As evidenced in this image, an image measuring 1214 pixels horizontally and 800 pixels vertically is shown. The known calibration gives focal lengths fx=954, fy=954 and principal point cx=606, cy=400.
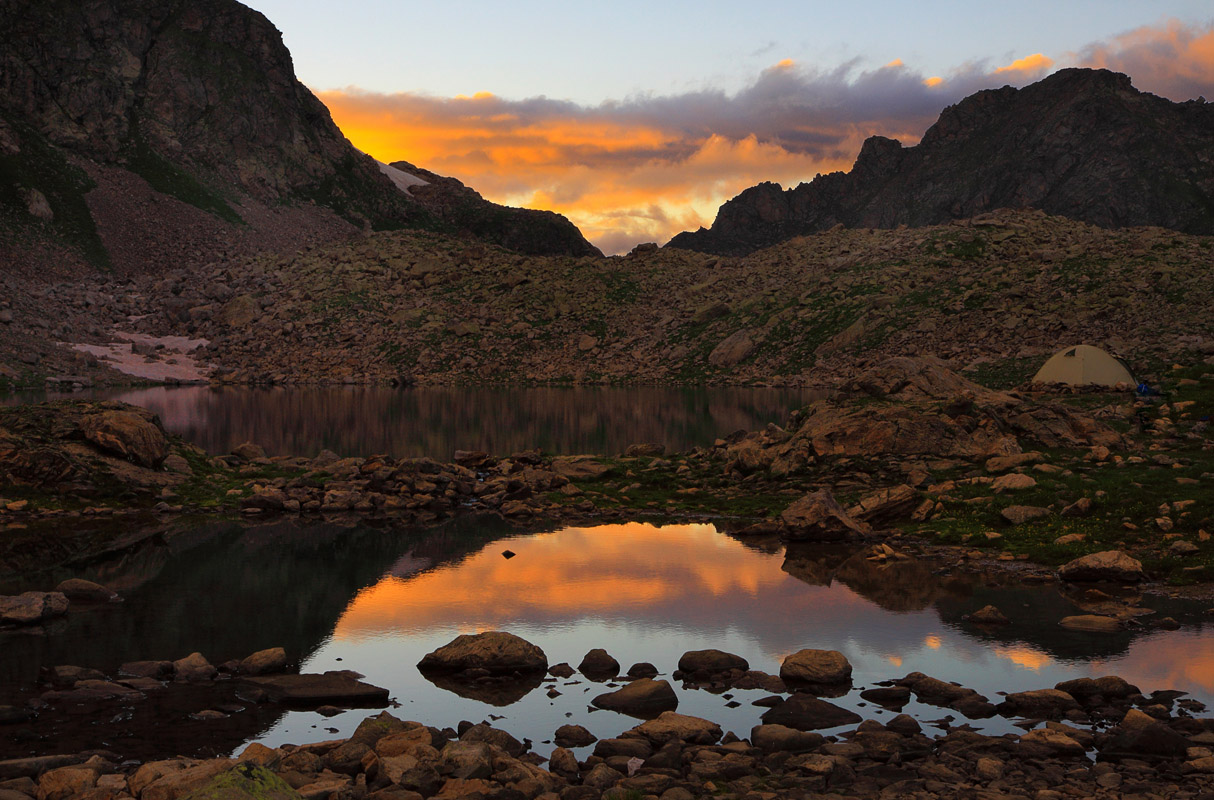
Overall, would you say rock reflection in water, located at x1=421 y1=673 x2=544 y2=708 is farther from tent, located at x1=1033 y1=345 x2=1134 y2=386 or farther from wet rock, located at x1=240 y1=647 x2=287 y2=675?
tent, located at x1=1033 y1=345 x2=1134 y2=386

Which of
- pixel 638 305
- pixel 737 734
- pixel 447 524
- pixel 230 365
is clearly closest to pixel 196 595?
pixel 447 524

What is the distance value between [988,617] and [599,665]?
28.6ft

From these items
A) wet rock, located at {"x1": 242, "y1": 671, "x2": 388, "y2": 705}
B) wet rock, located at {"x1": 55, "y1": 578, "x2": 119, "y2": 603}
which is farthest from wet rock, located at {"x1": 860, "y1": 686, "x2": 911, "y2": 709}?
wet rock, located at {"x1": 55, "y1": 578, "x2": 119, "y2": 603}

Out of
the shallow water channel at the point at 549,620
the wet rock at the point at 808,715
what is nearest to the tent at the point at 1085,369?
the shallow water channel at the point at 549,620

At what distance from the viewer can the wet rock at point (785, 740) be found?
13.5 m

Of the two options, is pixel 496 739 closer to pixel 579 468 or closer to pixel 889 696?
pixel 889 696

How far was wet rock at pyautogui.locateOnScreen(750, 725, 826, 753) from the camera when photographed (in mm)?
13523

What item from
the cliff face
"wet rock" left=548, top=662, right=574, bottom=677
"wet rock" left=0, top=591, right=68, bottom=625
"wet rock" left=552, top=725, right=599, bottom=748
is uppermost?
the cliff face

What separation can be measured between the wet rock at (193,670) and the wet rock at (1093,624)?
16739mm

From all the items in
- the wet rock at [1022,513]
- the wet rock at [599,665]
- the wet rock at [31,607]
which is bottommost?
the wet rock at [31,607]

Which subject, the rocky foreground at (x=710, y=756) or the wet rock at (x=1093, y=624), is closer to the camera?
the rocky foreground at (x=710, y=756)

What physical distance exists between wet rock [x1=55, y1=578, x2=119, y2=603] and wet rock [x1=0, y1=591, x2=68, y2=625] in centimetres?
140

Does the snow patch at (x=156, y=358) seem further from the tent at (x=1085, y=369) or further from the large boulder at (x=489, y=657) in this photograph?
the large boulder at (x=489, y=657)

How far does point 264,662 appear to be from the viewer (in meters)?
17.2
